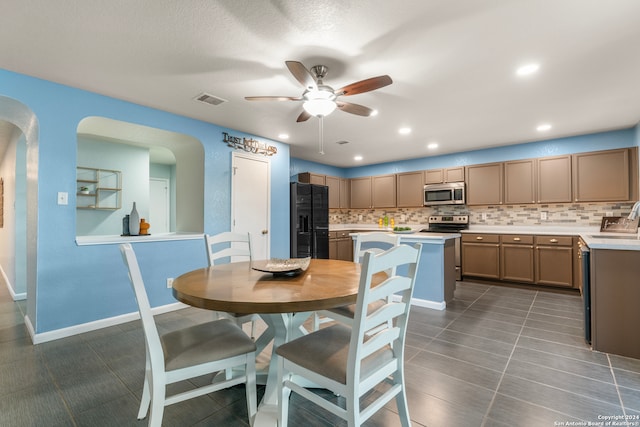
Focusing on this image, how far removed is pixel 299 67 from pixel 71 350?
282 centimetres

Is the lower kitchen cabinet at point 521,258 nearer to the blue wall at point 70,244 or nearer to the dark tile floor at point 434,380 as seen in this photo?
the dark tile floor at point 434,380

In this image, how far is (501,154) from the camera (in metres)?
4.94

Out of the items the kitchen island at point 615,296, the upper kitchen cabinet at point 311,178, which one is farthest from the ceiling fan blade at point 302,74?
the upper kitchen cabinet at point 311,178

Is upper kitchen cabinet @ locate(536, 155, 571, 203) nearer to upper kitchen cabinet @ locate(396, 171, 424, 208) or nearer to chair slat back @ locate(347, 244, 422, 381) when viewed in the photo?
upper kitchen cabinet @ locate(396, 171, 424, 208)

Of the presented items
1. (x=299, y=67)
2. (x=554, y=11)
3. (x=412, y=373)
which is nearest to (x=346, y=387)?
(x=412, y=373)

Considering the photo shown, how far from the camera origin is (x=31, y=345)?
8.04ft

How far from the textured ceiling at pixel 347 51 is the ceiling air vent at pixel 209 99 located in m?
0.07

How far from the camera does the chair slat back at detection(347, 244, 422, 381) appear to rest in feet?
3.51

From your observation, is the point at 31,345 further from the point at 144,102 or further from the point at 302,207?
the point at 302,207

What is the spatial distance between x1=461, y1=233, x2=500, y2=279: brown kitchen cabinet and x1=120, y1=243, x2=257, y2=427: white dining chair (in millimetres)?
4451

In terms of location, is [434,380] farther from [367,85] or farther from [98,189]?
[98,189]

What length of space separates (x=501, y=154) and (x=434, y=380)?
Result: 4368mm

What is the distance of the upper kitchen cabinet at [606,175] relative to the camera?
388 cm

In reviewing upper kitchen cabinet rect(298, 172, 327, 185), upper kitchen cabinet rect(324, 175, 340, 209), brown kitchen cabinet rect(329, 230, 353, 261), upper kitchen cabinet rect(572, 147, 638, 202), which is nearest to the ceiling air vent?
upper kitchen cabinet rect(298, 172, 327, 185)
